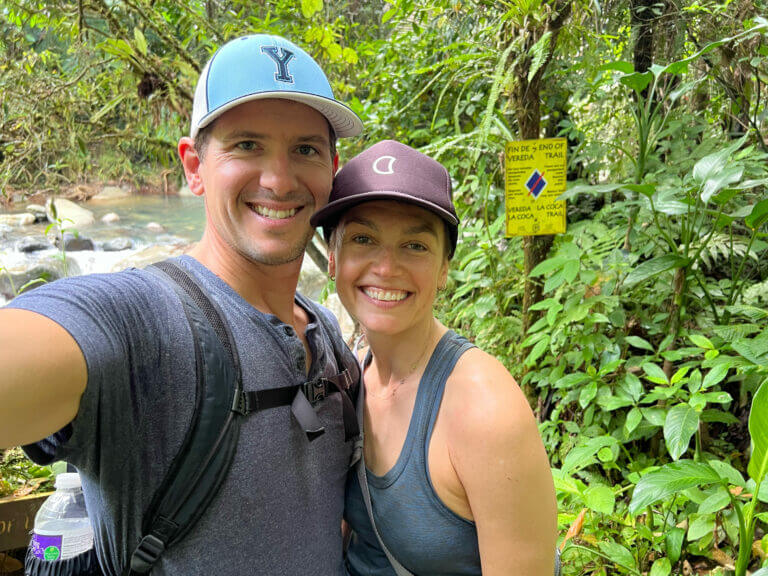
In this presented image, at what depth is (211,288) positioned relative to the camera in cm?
127

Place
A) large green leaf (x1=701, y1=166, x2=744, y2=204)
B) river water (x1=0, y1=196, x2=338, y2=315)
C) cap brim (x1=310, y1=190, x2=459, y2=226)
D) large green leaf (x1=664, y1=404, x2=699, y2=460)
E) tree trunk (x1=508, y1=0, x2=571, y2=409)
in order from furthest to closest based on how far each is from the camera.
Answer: river water (x1=0, y1=196, x2=338, y2=315) < tree trunk (x1=508, y1=0, x2=571, y2=409) < large green leaf (x1=701, y1=166, x2=744, y2=204) < large green leaf (x1=664, y1=404, x2=699, y2=460) < cap brim (x1=310, y1=190, x2=459, y2=226)

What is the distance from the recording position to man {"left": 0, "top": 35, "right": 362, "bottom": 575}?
84 centimetres

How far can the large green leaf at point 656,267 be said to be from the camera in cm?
201

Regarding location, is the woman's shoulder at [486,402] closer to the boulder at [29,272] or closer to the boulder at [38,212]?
the boulder at [29,272]

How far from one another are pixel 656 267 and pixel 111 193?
11325 mm

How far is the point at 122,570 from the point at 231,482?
26 centimetres

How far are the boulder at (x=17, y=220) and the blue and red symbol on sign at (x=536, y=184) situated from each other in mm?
9701

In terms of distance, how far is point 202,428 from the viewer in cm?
103

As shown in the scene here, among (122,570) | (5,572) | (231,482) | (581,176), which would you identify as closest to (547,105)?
(581,176)

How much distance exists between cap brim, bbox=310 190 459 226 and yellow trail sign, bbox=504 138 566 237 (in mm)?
1110

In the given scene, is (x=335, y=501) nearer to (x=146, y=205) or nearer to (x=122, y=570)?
(x=122, y=570)

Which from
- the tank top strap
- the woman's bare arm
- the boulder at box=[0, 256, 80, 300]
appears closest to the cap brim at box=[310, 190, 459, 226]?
the tank top strap

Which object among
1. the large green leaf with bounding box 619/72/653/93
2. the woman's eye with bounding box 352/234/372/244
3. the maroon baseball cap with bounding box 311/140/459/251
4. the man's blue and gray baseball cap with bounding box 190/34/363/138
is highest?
the large green leaf with bounding box 619/72/653/93

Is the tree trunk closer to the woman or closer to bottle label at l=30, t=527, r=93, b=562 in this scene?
the woman
